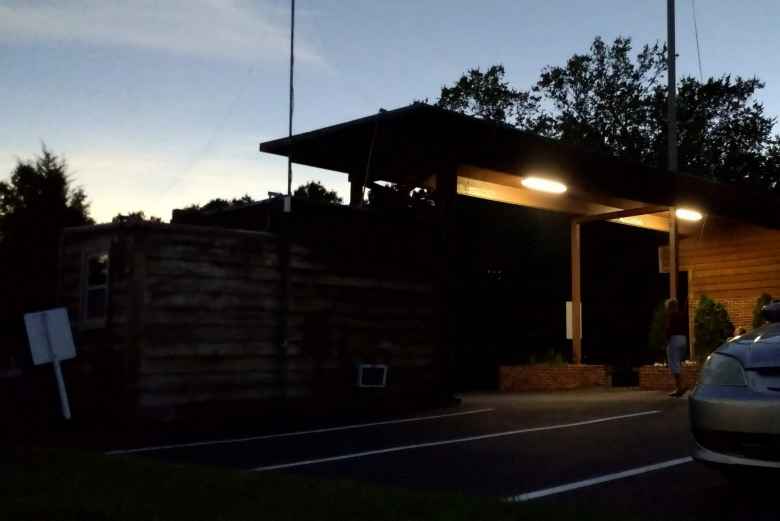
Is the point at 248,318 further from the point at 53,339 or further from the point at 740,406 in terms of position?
the point at 740,406

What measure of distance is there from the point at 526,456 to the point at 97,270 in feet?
25.2

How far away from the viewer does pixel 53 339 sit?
516 inches

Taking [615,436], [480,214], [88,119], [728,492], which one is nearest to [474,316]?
[480,214]

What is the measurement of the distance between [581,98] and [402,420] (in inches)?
1429

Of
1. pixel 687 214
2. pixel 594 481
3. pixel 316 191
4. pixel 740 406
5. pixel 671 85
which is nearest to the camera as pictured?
pixel 740 406

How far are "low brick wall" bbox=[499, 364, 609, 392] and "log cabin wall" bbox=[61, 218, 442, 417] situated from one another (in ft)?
16.5

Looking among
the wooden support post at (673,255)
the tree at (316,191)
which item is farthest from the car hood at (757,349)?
the tree at (316,191)

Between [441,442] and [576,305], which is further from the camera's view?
[576,305]

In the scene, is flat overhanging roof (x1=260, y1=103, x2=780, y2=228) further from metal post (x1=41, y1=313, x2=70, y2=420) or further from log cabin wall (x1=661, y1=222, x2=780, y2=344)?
metal post (x1=41, y1=313, x2=70, y2=420)

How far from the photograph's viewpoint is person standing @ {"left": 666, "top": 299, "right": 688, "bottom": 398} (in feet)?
50.4

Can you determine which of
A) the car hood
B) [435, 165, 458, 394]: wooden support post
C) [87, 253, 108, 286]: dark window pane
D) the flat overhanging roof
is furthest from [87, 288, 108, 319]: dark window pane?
the car hood

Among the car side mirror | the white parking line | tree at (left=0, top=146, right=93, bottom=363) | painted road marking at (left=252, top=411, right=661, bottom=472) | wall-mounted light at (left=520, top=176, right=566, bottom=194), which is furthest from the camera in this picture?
tree at (left=0, top=146, right=93, bottom=363)

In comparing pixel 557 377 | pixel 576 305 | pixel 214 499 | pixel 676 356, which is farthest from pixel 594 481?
pixel 576 305

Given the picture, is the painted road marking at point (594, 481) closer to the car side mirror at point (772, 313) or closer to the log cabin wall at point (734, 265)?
the car side mirror at point (772, 313)
